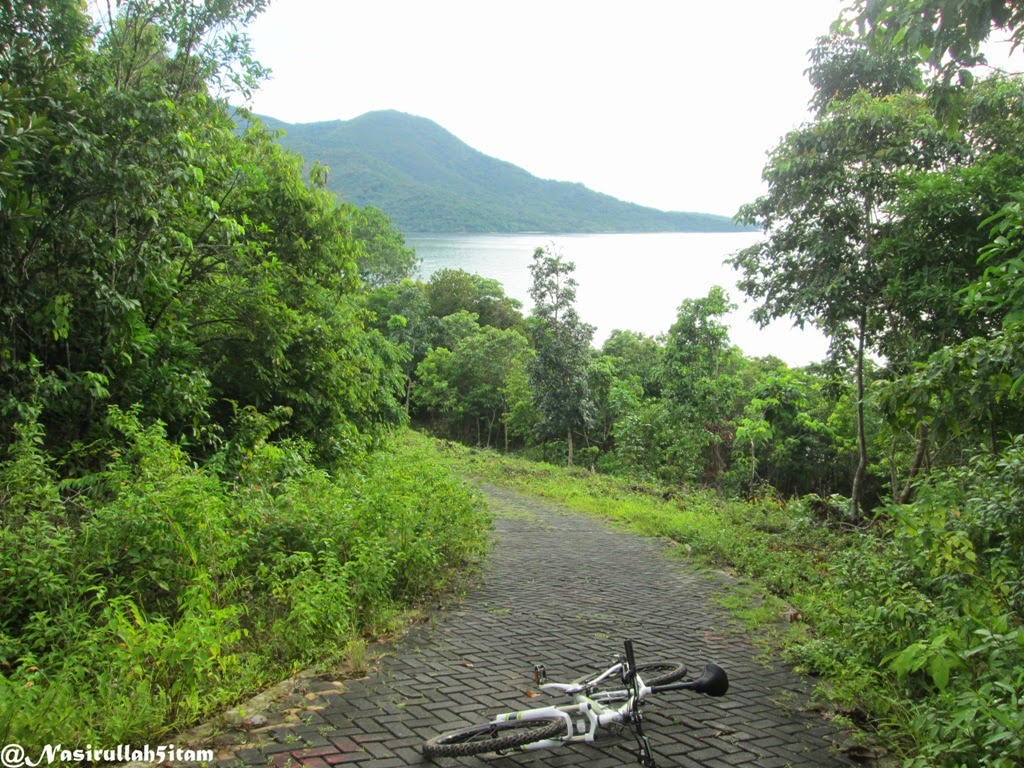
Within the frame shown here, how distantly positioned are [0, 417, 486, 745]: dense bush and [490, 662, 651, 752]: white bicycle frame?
5.42 ft

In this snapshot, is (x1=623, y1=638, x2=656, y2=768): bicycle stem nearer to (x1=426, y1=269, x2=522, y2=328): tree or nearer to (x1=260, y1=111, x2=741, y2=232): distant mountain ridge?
(x1=426, y1=269, x2=522, y2=328): tree

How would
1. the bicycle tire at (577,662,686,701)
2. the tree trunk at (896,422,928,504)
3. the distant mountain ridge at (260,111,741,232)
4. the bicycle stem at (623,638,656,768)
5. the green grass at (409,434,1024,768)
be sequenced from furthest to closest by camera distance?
the distant mountain ridge at (260,111,741,232), the tree trunk at (896,422,928,504), the bicycle tire at (577,662,686,701), the bicycle stem at (623,638,656,768), the green grass at (409,434,1024,768)

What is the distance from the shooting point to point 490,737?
3.57 metres

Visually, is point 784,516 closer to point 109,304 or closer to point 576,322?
point 109,304

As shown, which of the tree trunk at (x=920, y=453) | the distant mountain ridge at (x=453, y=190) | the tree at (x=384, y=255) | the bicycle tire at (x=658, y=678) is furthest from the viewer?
the distant mountain ridge at (x=453, y=190)

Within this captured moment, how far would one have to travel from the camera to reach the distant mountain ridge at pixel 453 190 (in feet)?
237

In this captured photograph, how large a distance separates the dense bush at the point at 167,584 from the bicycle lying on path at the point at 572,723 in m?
1.38

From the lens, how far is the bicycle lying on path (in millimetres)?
3445

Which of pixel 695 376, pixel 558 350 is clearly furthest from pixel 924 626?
pixel 558 350

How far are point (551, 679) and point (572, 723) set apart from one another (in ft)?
3.48

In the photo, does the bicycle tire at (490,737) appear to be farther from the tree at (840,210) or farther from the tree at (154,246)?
the tree at (840,210)

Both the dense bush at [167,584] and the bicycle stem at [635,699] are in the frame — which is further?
the dense bush at [167,584]

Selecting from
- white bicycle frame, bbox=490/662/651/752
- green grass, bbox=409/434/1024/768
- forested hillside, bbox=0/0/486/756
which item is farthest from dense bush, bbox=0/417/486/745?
green grass, bbox=409/434/1024/768

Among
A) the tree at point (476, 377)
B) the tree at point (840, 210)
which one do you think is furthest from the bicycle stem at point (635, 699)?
the tree at point (476, 377)
